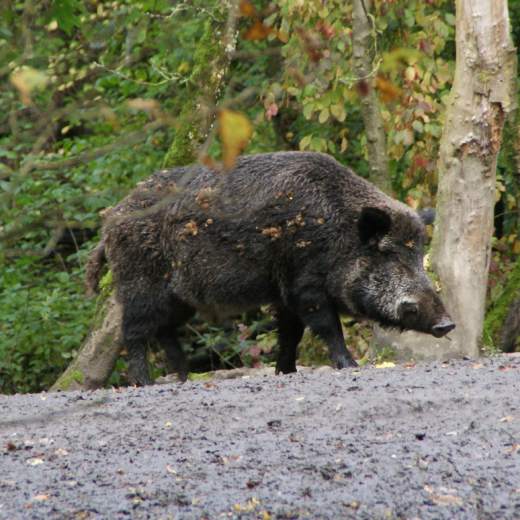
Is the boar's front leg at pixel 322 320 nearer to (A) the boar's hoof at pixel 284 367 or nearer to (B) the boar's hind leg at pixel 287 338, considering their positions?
(B) the boar's hind leg at pixel 287 338

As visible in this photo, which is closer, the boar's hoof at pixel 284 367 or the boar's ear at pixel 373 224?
the boar's ear at pixel 373 224

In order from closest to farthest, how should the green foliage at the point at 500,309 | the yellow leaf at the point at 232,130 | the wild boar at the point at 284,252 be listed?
the yellow leaf at the point at 232,130 < the wild boar at the point at 284,252 < the green foliage at the point at 500,309

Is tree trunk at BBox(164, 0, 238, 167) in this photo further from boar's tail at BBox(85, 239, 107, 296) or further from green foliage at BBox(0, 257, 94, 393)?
green foliage at BBox(0, 257, 94, 393)

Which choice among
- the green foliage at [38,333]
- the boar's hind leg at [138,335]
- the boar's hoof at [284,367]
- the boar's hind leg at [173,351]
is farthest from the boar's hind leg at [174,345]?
the green foliage at [38,333]

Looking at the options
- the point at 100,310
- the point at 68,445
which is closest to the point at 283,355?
the point at 100,310

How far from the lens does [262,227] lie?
27.4ft

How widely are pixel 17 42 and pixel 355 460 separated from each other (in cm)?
282

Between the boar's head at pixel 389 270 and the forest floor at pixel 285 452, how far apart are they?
1.74 metres

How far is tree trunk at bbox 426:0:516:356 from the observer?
8.16 meters

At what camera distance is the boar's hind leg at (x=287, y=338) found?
8852mm

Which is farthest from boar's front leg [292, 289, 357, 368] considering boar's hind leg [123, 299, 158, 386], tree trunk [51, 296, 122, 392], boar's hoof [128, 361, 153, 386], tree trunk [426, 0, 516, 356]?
tree trunk [51, 296, 122, 392]

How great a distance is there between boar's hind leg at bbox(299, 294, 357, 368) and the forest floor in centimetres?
163

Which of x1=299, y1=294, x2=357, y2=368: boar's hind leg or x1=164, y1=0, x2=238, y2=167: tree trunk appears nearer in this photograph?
x1=299, y1=294, x2=357, y2=368: boar's hind leg

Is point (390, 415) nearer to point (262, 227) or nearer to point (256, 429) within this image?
point (256, 429)
